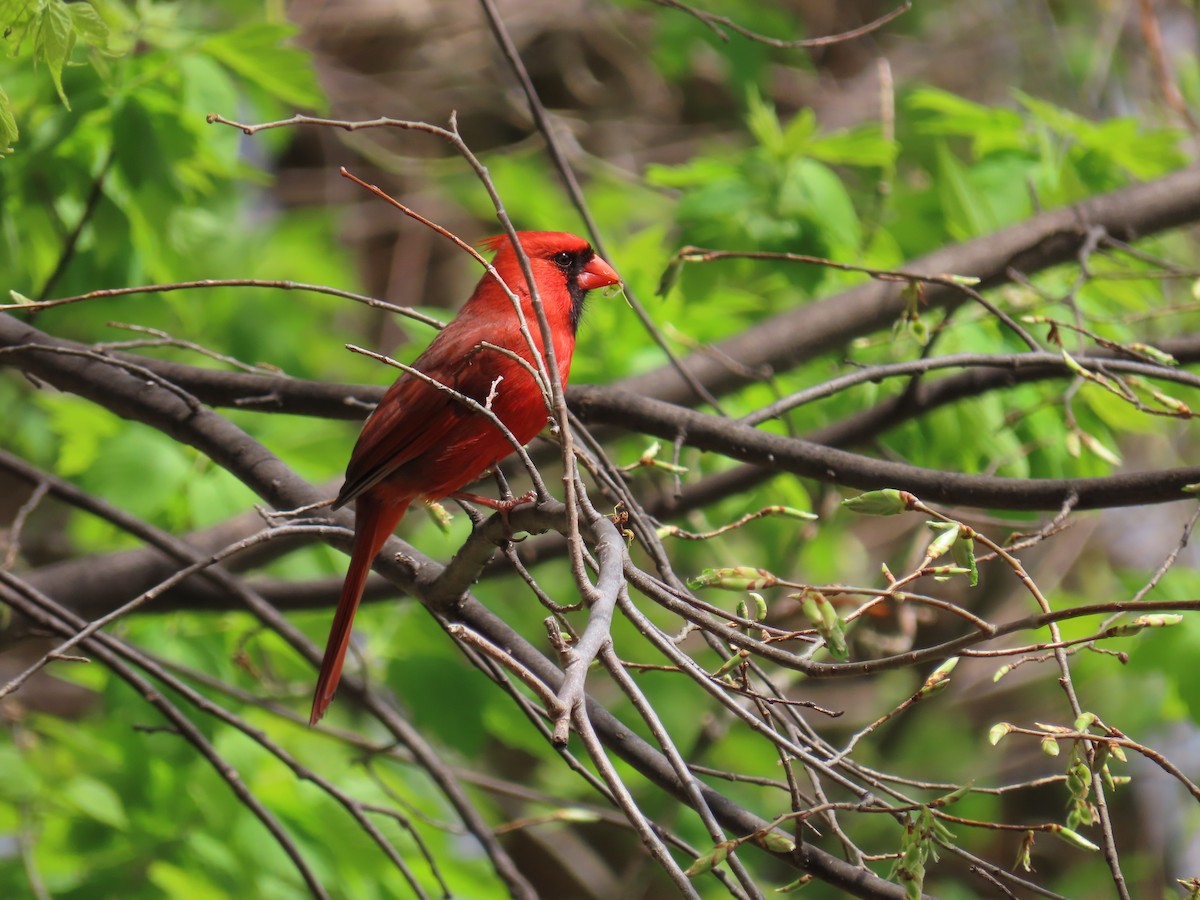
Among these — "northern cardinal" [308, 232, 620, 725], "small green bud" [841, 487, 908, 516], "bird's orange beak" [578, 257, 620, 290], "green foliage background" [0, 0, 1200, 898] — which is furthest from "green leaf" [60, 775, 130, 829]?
"small green bud" [841, 487, 908, 516]

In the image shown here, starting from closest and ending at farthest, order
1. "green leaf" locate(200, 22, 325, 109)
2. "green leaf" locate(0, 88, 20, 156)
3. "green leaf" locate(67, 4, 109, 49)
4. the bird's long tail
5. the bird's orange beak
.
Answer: "green leaf" locate(0, 88, 20, 156) < "green leaf" locate(67, 4, 109, 49) < the bird's long tail < the bird's orange beak < "green leaf" locate(200, 22, 325, 109)

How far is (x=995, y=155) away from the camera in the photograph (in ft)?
11.4

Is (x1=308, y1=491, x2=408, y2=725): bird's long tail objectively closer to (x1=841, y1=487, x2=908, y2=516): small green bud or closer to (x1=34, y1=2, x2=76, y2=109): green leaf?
(x1=34, y1=2, x2=76, y2=109): green leaf

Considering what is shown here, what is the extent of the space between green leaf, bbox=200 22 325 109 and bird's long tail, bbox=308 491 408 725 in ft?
3.66

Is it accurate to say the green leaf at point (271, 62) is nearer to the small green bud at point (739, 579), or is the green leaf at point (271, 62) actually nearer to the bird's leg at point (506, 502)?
the bird's leg at point (506, 502)

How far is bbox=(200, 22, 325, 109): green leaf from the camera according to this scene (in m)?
2.99

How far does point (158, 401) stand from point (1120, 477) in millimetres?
1651

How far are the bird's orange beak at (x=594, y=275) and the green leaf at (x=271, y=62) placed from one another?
76cm

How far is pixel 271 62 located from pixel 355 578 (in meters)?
1.38

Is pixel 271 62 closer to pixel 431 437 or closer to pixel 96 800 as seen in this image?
pixel 431 437

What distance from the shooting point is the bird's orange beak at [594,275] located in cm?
285

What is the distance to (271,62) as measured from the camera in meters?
3.03

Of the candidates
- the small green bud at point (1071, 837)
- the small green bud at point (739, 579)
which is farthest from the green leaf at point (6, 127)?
the small green bud at point (1071, 837)

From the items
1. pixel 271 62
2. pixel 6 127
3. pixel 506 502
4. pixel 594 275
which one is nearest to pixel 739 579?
pixel 506 502
